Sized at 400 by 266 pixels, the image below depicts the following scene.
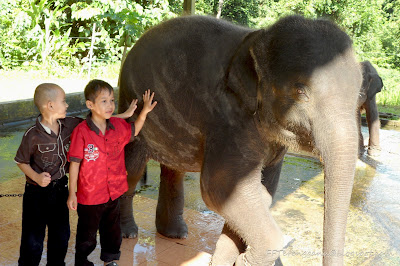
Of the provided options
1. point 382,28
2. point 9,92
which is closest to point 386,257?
point 9,92

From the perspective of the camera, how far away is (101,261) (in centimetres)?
312

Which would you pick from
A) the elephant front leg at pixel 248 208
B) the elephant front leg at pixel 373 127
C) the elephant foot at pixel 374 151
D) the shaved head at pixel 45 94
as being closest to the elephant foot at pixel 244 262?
the elephant front leg at pixel 248 208

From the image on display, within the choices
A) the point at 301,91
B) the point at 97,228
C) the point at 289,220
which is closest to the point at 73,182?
the point at 97,228

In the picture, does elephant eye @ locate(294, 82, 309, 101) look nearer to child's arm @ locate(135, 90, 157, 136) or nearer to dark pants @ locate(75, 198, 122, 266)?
child's arm @ locate(135, 90, 157, 136)

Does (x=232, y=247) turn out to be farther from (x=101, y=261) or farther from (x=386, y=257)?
(x=386, y=257)

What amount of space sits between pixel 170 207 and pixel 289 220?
1.23m

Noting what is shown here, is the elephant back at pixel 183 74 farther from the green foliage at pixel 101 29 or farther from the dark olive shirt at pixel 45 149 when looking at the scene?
the green foliage at pixel 101 29

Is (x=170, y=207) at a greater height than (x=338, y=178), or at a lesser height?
lesser

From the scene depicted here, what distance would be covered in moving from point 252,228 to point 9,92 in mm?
8594

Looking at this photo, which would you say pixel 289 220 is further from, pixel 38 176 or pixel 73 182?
pixel 38 176

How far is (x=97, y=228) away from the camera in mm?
2785

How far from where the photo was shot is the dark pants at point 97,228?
2715mm

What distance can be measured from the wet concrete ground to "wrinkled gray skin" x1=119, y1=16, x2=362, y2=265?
1.78ft

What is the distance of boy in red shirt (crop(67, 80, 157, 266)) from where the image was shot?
2631mm
